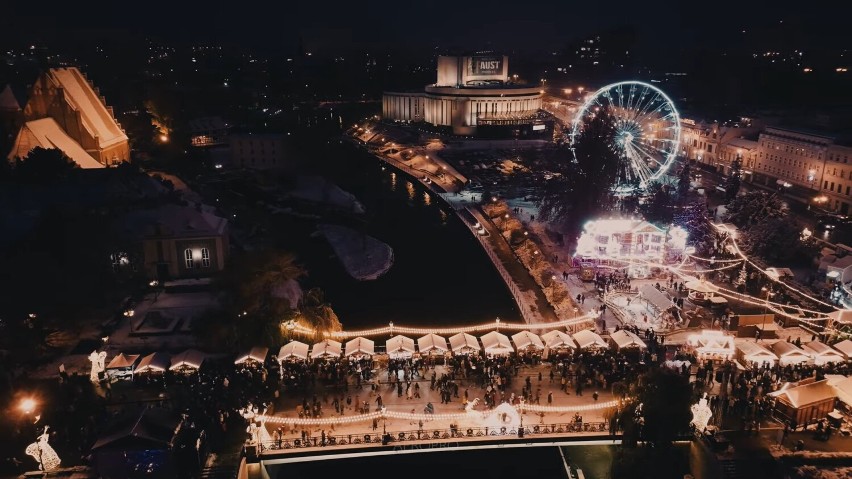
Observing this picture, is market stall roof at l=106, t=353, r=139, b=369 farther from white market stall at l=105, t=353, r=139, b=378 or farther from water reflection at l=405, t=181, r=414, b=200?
water reflection at l=405, t=181, r=414, b=200

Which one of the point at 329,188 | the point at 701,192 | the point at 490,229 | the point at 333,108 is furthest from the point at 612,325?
the point at 333,108

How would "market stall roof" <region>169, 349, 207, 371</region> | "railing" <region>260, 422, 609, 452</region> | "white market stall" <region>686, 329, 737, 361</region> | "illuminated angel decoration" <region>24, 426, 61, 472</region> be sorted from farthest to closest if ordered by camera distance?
"white market stall" <region>686, 329, 737, 361</region> < "market stall roof" <region>169, 349, 207, 371</region> < "railing" <region>260, 422, 609, 452</region> < "illuminated angel decoration" <region>24, 426, 61, 472</region>

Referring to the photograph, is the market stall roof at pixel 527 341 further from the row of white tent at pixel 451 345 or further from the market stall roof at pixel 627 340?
the market stall roof at pixel 627 340

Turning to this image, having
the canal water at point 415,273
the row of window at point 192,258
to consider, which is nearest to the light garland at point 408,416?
the canal water at point 415,273

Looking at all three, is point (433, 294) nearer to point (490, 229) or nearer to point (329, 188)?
point (490, 229)

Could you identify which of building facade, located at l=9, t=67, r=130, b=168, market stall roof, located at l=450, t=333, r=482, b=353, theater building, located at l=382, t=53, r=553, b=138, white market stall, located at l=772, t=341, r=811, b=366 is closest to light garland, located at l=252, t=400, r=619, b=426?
market stall roof, located at l=450, t=333, r=482, b=353
